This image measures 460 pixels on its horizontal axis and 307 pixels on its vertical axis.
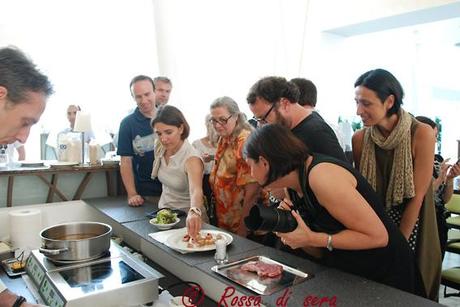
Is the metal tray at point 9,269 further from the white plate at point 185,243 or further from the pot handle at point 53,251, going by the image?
the white plate at point 185,243

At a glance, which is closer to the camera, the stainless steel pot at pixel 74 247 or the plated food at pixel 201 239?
the stainless steel pot at pixel 74 247

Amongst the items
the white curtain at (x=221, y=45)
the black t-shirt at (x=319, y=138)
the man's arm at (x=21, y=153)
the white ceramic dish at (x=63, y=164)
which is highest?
the white curtain at (x=221, y=45)

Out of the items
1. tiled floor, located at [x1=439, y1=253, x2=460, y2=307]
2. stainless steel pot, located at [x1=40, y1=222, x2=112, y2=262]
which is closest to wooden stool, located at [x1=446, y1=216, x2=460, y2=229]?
tiled floor, located at [x1=439, y1=253, x2=460, y2=307]

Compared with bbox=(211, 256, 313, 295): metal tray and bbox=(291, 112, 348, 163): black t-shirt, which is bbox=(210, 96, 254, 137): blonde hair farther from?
bbox=(211, 256, 313, 295): metal tray

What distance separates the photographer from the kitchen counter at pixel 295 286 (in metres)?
1.01

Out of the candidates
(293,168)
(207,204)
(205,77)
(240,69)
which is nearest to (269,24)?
(240,69)

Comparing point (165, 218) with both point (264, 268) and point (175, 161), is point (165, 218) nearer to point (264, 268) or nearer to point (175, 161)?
point (175, 161)

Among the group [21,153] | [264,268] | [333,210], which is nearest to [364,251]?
[333,210]

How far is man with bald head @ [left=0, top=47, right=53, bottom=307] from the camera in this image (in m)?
0.86

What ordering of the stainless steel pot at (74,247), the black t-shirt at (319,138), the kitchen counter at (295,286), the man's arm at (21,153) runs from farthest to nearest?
the man's arm at (21,153), the black t-shirt at (319,138), the stainless steel pot at (74,247), the kitchen counter at (295,286)

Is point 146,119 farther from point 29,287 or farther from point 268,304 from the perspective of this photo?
point 268,304

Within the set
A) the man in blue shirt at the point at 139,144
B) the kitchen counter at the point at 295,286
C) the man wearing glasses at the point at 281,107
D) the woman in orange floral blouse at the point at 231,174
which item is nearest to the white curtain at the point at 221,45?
the man in blue shirt at the point at 139,144

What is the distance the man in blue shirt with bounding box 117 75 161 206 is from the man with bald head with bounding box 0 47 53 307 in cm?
128

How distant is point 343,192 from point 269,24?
3.81 meters
